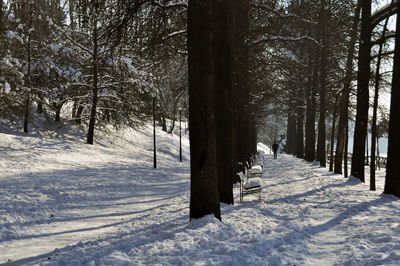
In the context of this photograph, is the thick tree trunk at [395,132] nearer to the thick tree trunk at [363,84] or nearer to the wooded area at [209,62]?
the wooded area at [209,62]

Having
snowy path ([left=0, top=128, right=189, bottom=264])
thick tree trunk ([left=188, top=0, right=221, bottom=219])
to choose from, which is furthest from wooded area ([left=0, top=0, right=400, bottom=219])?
snowy path ([left=0, top=128, right=189, bottom=264])

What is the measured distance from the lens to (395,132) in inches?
398

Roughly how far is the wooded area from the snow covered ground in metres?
1.07

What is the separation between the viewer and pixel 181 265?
488 centimetres

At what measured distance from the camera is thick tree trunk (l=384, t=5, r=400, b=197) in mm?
10070

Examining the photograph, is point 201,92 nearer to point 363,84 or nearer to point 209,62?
point 209,62

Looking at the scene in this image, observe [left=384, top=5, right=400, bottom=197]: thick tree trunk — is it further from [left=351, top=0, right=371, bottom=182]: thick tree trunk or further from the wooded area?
[left=351, top=0, right=371, bottom=182]: thick tree trunk

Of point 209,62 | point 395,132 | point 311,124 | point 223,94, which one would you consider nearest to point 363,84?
point 395,132

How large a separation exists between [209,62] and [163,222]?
148 inches

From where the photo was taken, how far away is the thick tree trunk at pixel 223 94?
9047 mm

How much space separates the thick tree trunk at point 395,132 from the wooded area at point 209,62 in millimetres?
29

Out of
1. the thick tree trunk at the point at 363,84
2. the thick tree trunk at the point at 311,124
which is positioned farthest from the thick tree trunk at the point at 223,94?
the thick tree trunk at the point at 311,124

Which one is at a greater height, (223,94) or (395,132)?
(223,94)

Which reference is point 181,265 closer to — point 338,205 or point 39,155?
point 338,205
